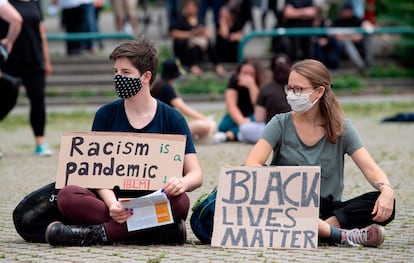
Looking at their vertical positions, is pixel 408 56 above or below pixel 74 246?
below

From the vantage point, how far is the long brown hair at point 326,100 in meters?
7.36

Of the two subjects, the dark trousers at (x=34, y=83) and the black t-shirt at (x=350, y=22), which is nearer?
the dark trousers at (x=34, y=83)

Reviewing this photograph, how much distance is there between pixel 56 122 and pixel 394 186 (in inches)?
302

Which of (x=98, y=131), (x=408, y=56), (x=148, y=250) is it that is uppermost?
(x=98, y=131)

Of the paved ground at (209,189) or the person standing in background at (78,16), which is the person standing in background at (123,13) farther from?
the paved ground at (209,189)

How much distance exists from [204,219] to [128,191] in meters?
0.51

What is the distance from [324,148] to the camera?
293 inches

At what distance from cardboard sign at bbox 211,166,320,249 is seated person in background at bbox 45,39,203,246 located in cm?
23

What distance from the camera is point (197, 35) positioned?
66.4 ft

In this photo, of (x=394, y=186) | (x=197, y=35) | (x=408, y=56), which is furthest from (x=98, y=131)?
(x=408, y=56)

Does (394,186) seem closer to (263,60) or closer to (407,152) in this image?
(407,152)

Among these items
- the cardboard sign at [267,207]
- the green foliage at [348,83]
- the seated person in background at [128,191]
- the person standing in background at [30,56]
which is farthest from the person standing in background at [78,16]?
the cardboard sign at [267,207]

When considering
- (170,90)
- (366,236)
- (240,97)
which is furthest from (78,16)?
(366,236)

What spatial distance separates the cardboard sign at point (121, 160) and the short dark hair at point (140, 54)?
44 centimetres
